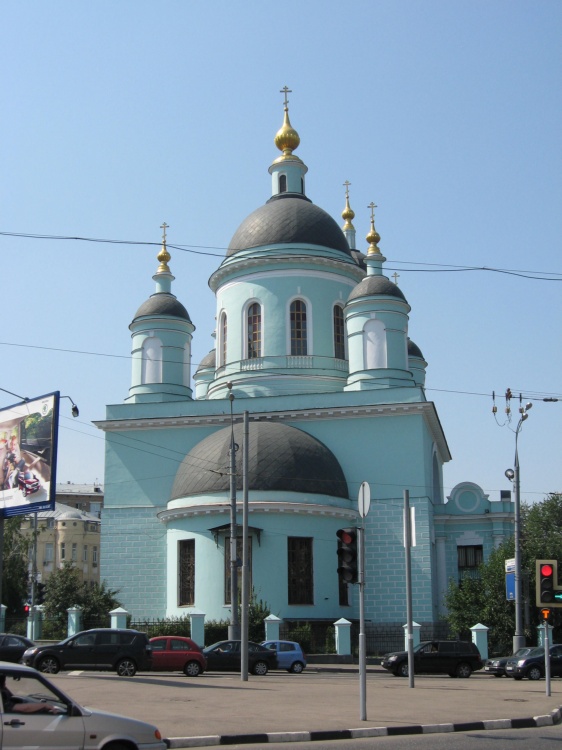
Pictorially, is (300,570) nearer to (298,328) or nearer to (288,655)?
(288,655)

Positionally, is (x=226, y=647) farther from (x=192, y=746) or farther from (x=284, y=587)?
(x=192, y=746)

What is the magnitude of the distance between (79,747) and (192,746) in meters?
3.26

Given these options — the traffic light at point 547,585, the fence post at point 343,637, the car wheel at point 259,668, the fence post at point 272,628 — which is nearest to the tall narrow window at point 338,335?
the fence post at point 343,637

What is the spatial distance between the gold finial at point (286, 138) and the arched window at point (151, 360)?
1044 centimetres

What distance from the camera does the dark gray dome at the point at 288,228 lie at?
130 ft

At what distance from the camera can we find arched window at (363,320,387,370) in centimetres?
3641

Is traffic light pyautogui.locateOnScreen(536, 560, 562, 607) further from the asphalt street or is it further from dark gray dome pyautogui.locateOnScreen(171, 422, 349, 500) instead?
dark gray dome pyautogui.locateOnScreen(171, 422, 349, 500)

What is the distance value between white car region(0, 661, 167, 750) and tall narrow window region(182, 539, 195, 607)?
2419 cm

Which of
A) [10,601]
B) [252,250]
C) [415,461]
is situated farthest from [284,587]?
[10,601]

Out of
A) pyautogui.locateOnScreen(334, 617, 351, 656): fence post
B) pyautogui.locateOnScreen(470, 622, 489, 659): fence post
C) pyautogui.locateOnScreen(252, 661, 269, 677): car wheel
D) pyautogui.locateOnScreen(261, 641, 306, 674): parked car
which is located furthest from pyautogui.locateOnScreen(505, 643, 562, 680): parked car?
pyautogui.locateOnScreen(252, 661, 269, 677): car wheel

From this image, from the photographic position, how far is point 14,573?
55656 millimetres

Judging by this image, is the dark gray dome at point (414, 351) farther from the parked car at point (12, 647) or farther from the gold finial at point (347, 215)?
the parked car at point (12, 647)

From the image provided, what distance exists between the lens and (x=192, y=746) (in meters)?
11.5

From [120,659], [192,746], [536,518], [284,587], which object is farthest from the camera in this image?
[536,518]
